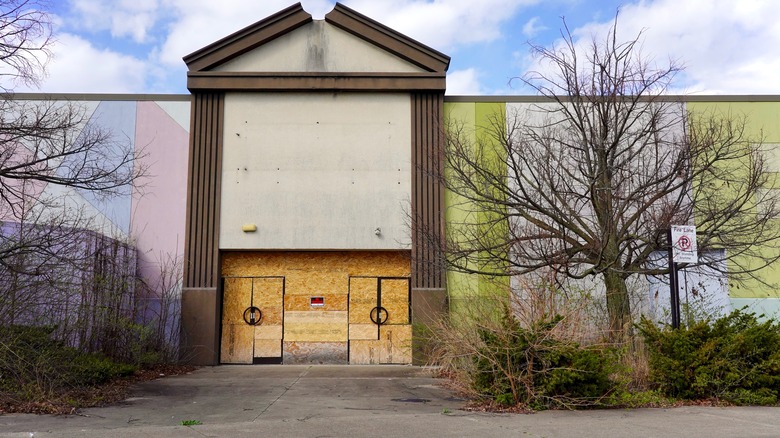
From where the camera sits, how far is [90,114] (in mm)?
19891

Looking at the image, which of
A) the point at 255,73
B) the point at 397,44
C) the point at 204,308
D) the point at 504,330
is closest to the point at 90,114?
the point at 255,73

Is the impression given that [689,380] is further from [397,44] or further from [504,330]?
[397,44]

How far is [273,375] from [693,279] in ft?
38.6

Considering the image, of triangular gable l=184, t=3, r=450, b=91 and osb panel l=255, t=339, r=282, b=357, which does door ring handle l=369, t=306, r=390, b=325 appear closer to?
osb panel l=255, t=339, r=282, b=357

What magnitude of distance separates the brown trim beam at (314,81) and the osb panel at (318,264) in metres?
4.72

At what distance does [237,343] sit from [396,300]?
4660 mm

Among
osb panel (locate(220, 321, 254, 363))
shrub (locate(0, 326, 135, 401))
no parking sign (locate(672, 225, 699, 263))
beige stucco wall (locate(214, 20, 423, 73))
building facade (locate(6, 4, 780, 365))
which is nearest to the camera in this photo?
shrub (locate(0, 326, 135, 401))

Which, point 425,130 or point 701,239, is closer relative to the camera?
point 701,239

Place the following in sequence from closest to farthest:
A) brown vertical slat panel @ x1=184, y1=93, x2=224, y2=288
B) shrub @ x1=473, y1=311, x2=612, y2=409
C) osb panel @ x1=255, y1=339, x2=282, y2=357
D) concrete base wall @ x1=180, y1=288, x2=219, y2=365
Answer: shrub @ x1=473, y1=311, x2=612, y2=409 < concrete base wall @ x1=180, y1=288, x2=219, y2=365 < brown vertical slat panel @ x1=184, y1=93, x2=224, y2=288 < osb panel @ x1=255, y1=339, x2=282, y2=357

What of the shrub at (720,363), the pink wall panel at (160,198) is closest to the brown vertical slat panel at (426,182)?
the pink wall panel at (160,198)

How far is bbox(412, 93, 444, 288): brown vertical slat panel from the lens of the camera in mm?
18938

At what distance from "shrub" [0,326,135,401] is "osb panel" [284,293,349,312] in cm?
751

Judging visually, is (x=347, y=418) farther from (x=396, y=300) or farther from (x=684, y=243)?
(x=396, y=300)

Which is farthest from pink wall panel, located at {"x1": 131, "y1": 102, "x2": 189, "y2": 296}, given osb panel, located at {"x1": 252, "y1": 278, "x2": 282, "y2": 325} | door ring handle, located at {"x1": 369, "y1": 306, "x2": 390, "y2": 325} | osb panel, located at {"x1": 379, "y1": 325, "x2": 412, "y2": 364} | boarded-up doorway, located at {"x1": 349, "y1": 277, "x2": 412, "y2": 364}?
osb panel, located at {"x1": 379, "y1": 325, "x2": 412, "y2": 364}
